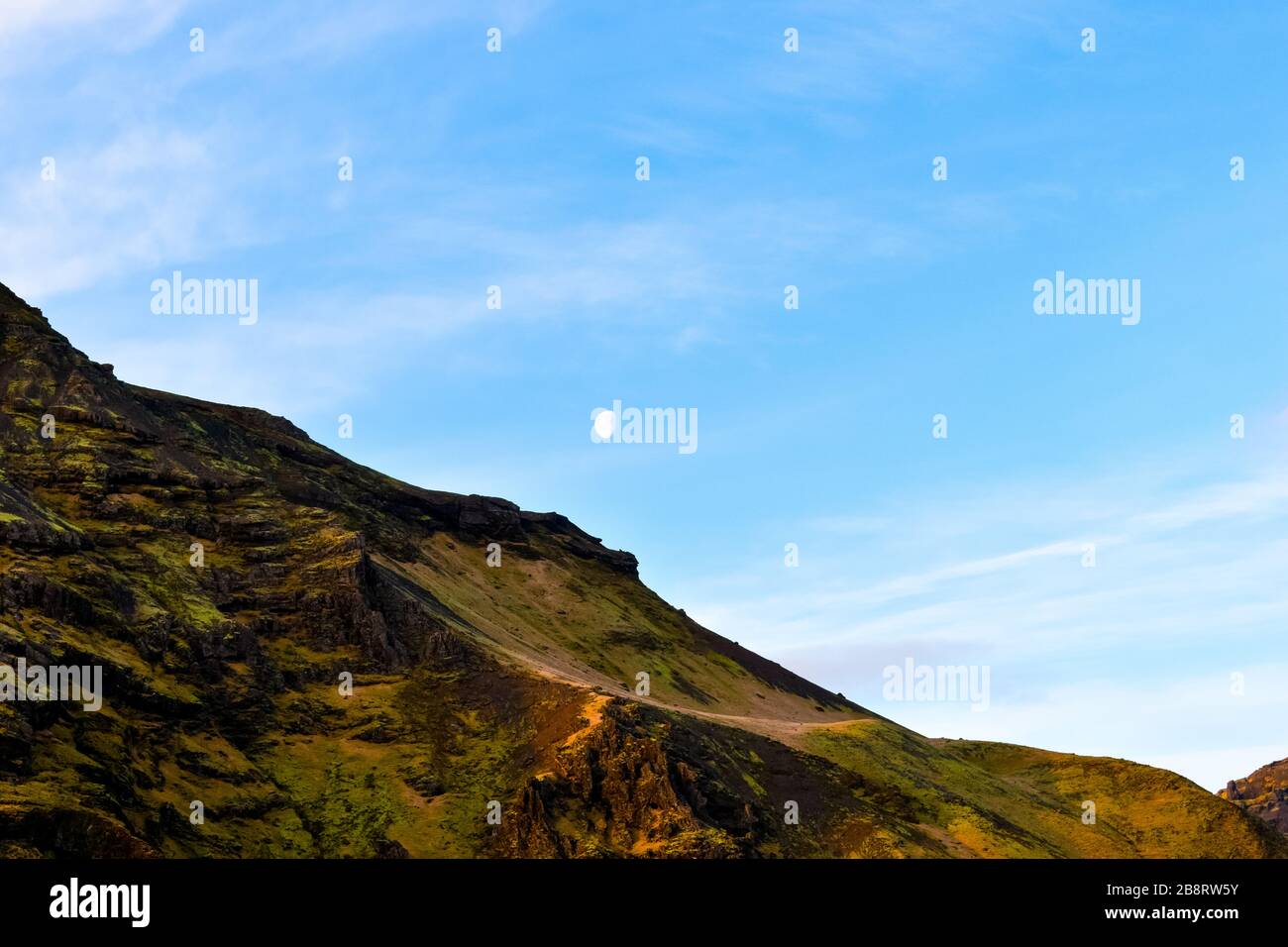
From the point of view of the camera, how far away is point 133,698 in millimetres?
96250

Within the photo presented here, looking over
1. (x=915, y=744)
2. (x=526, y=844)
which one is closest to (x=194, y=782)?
(x=526, y=844)

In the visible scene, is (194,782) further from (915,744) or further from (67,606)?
(915,744)

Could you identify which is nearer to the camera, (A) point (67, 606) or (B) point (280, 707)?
(A) point (67, 606)

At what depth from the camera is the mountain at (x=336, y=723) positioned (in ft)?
299

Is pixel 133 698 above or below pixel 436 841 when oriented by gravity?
above

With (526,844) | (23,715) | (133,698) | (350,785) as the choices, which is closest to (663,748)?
(526,844)

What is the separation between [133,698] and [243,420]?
83436 millimetres

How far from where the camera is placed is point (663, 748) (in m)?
106

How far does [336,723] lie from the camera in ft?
356

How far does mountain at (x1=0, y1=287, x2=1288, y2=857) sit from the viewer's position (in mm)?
91188
